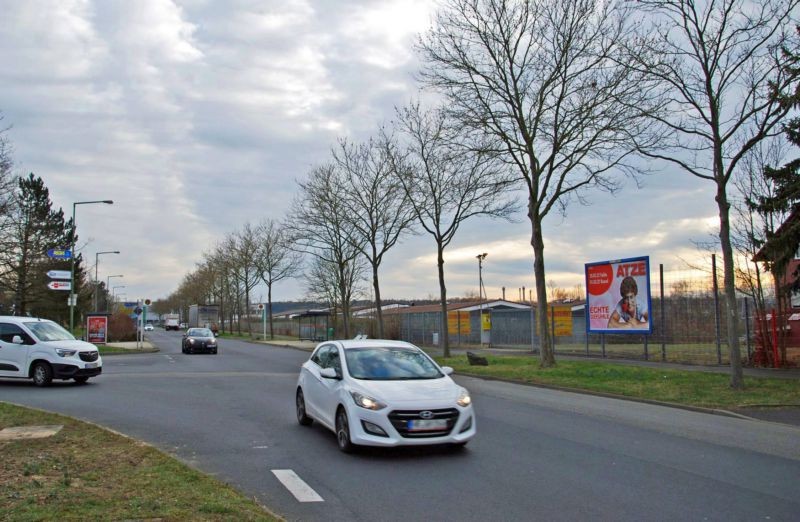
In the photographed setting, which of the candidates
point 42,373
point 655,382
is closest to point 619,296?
point 655,382

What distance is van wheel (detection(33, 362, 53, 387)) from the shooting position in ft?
56.4

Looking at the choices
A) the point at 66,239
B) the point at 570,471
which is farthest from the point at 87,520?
the point at 66,239

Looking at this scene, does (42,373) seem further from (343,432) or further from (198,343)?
(198,343)

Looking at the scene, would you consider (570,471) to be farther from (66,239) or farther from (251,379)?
(66,239)

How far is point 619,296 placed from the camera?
2594cm

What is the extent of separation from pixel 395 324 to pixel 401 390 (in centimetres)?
3860

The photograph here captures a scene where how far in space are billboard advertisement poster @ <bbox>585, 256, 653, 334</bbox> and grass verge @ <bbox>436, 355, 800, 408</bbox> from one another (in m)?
Result: 3.33

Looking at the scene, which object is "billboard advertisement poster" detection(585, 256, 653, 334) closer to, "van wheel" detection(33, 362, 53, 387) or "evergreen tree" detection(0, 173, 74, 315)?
"van wheel" detection(33, 362, 53, 387)

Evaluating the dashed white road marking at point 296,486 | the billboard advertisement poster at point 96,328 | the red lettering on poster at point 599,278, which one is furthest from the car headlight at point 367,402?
the billboard advertisement poster at point 96,328

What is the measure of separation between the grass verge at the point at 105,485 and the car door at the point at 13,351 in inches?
373

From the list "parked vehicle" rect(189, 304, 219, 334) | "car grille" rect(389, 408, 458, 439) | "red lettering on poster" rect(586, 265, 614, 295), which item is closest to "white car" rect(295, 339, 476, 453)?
"car grille" rect(389, 408, 458, 439)

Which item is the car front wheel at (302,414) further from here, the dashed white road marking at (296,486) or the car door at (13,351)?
the car door at (13,351)

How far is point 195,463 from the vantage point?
319 inches

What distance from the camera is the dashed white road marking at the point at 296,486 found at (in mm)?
6574
